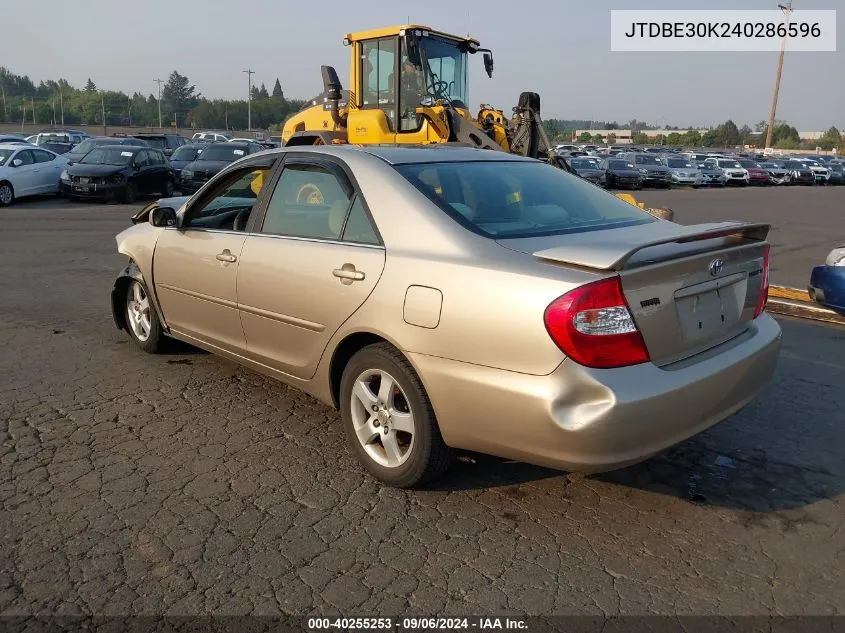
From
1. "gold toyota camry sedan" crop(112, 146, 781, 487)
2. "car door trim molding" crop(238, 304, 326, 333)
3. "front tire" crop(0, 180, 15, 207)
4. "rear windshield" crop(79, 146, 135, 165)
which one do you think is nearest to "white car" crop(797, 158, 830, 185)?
"rear windshield" crop(79, 146, 135, 165)

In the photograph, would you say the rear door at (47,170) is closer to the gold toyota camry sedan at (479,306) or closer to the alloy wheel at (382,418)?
the gold toyota camry sedan at (479,306)

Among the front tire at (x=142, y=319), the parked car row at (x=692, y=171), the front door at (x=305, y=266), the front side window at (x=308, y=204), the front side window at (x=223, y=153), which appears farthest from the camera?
the parked car row at (x=692, y=171)

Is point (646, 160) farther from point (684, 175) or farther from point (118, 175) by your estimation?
point (118, 175)

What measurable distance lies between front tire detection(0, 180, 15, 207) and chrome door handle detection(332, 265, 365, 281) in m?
17.1

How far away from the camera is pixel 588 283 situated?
9.67 feet

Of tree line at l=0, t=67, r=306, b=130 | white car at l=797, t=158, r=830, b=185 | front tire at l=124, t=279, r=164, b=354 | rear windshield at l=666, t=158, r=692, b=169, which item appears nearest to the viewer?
front tire at l=124, t=279, r=164, b=354

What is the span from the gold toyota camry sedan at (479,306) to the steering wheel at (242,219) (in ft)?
0.06

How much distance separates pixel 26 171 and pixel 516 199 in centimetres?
1827

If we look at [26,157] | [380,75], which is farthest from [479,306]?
[26,157]

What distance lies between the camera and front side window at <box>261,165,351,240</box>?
4027 millimetres

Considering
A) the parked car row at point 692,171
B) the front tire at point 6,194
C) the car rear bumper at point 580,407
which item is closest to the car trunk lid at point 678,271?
the car rear bumper at point 580,407

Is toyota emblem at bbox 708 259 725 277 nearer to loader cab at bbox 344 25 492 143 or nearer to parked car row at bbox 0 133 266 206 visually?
loader cab at bbox 344 25 492 143

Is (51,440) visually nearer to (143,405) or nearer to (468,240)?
(143,405)

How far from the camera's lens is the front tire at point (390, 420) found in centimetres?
343
